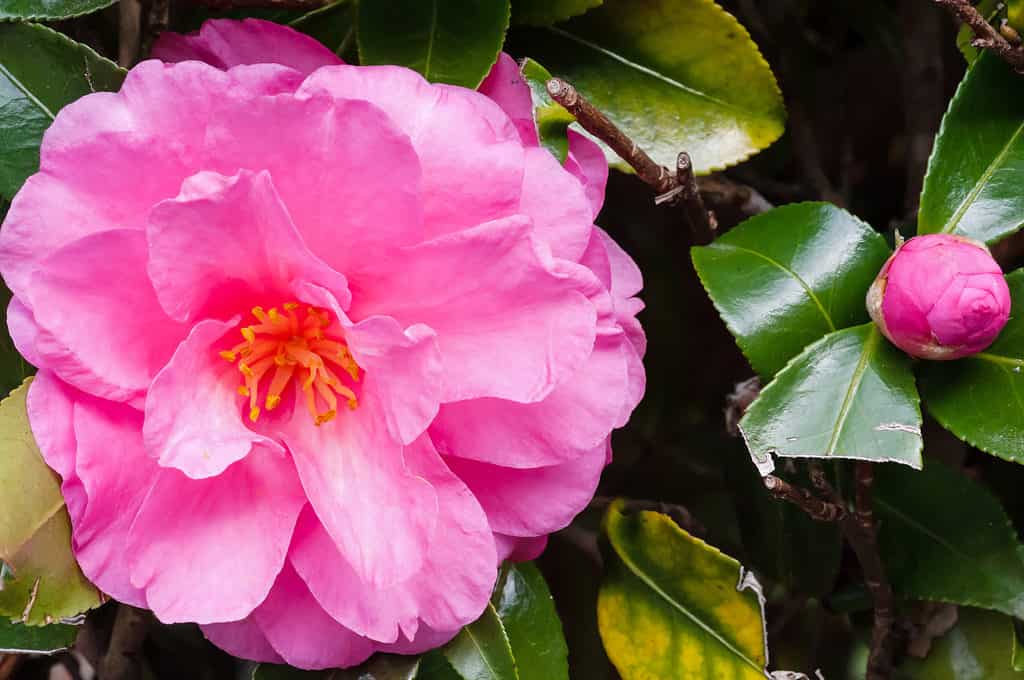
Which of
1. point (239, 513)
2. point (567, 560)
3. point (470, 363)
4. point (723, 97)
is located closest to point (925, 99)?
point (723, 97)

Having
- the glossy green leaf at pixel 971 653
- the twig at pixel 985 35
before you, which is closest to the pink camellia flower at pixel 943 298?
the twig at pixel 985 35

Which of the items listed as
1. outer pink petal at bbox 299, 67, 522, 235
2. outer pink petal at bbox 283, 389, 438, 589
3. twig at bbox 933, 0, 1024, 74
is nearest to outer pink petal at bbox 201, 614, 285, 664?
outer pink petal at bbox 283, 389, 438, 589

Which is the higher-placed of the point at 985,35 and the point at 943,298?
the point at 985,35

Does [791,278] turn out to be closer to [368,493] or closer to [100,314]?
[368,493]

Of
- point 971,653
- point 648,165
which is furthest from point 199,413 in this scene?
point 971,653

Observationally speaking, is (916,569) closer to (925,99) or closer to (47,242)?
(925,99)

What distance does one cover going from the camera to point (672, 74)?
903mm

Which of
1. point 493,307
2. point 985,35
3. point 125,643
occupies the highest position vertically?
point 985,35

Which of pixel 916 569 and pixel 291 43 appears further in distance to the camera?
pixel 916 569

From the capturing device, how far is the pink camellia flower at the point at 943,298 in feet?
2.36

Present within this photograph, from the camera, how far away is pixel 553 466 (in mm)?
729

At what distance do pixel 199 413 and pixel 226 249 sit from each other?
4.2 inches

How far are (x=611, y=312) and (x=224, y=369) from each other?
0.85 feet

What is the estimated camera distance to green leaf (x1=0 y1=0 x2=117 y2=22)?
0.71 metres
